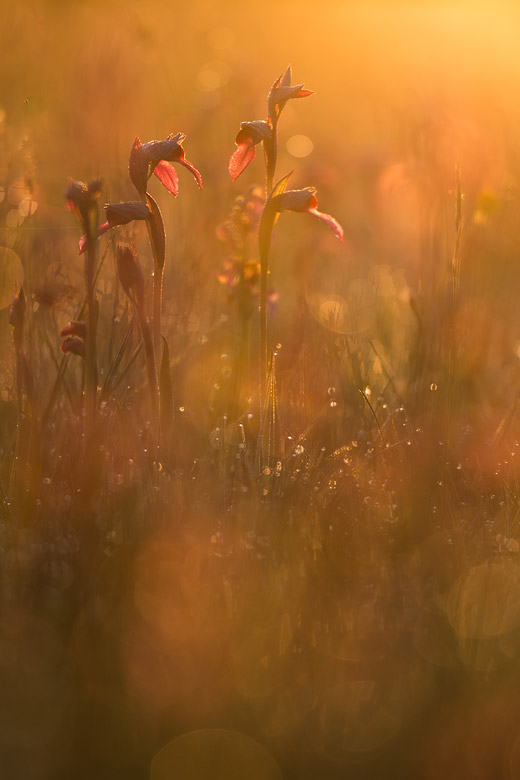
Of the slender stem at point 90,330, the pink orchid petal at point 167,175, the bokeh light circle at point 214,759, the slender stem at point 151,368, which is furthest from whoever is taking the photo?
the pink orchid petal at point 167,175

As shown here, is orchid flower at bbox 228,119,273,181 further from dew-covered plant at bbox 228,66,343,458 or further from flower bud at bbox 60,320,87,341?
flower bud at bbox 60,320,87,341

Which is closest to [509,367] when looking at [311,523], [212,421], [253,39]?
[212,421]

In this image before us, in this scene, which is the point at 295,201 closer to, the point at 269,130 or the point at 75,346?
the point at 269,130

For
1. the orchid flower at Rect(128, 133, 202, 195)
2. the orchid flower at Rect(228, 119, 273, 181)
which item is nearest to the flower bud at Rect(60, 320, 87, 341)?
the orchid flower at Rect(128, 133, 202, 195)

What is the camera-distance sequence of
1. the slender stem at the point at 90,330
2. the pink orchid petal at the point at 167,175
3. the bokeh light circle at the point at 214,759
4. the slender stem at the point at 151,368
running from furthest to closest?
the pink orchid petal at the point at 167,175 → the slender stem at the point at 151,368 → the slender stem at the point at 90,330 → the bokeh light circle at the point at 214,759

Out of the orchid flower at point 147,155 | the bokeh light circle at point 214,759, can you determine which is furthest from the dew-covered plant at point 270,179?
the bokeh light circle at point 214,759

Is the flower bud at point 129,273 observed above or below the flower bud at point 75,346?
above

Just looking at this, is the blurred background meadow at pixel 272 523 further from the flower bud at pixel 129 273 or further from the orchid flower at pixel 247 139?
the orchid flower at pixel 247 139

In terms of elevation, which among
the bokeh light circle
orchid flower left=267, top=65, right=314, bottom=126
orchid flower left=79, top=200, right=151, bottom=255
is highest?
orchid flower left=267, top=65, right=314, bottom=126

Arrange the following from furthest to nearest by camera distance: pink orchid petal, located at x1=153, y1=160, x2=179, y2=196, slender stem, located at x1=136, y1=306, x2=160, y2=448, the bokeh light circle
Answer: pink orchid petal, located at x1=153, y1=160, x2=179, y2=196 → slender stem, located at x1=136, y1=306, x2=160, y2=448 → the bokeh light circle

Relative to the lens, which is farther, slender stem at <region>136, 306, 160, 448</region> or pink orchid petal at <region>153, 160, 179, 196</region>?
pink orchid petal at <region>153, 160, 179, 196</region>
